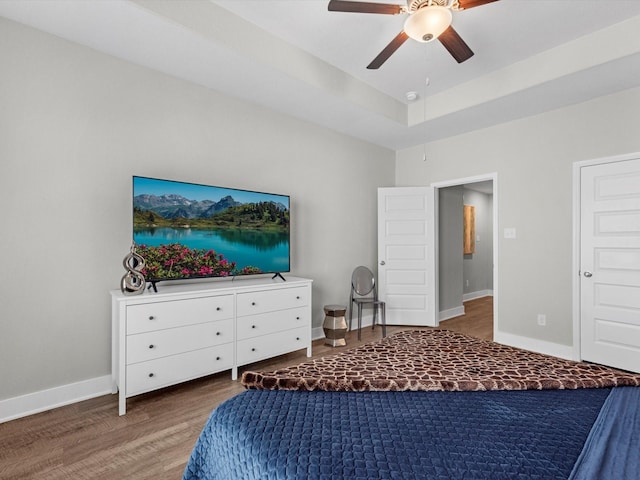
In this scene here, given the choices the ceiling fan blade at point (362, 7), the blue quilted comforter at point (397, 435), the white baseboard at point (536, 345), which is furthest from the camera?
the white baseboard at point (536, 345)

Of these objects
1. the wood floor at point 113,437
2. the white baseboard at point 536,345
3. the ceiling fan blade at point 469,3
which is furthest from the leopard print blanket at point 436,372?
the white baseboard at point 536,345

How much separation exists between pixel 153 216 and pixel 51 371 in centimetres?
130

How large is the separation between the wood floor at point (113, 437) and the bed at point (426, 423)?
2.87ft

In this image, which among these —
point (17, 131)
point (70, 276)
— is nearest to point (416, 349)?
point (70, 276)

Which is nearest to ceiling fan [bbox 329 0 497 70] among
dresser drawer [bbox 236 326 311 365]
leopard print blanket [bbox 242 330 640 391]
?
leopard print blanket [bbox 242 330 640 391]

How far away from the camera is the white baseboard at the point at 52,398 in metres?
2.23

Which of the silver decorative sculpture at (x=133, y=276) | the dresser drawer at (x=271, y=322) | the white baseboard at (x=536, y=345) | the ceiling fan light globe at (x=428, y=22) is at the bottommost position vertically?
the white baseboard at (x=536, y=345)

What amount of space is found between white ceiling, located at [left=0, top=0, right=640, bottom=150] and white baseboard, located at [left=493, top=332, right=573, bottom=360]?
Answer: 2.51 meters

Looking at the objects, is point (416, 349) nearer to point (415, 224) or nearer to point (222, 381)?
point (222, 381)

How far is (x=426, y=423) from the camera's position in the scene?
3.49ft

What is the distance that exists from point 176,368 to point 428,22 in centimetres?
294

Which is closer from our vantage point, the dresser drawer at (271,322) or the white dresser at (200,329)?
the white dresser at (200,329)

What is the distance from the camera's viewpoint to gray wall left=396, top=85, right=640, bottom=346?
129 inches

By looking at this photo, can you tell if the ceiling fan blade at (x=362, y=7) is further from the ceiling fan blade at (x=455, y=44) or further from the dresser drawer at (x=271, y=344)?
the dresser drawer at (x=271, y=344)
